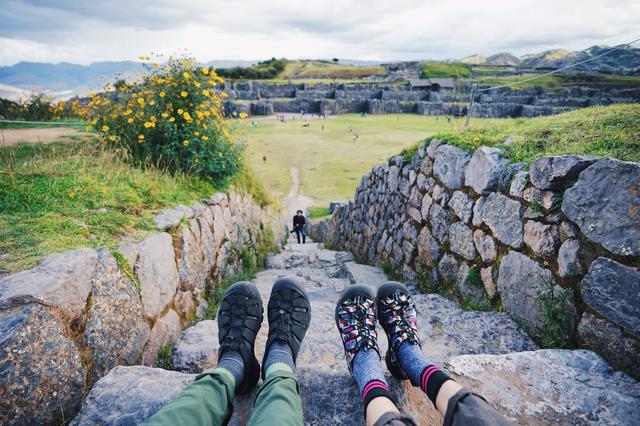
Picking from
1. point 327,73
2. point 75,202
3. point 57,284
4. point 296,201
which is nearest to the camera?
point 57,284

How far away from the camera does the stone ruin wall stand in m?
33.5

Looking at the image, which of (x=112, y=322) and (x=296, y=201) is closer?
(x=112, y=322)

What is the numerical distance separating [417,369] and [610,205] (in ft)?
4.30

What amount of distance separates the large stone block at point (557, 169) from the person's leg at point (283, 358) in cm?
177

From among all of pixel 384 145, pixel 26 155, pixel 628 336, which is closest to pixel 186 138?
pixel 26 155

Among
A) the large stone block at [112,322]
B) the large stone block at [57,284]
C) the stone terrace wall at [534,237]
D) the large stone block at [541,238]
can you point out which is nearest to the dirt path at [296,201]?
the stone terrace wall at [534,237]

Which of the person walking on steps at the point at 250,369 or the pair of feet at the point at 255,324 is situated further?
the pair of feet at the point at 255,324

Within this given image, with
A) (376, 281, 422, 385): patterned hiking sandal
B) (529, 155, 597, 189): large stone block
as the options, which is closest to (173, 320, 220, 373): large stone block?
(376, 281, 422, 385): patterned hiking sandal

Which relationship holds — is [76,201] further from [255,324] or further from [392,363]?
[392,363]

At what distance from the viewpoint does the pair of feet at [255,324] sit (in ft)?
6.26

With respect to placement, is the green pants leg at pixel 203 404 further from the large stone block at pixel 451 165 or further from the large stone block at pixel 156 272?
the large stone block at pixel 451 165

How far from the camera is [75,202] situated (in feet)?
8.83

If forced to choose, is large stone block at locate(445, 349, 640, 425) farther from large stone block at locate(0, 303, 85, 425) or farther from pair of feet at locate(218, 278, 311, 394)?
large stone block at locate(0, 303, 85, 425)

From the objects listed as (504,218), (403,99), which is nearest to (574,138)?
(504,218)
